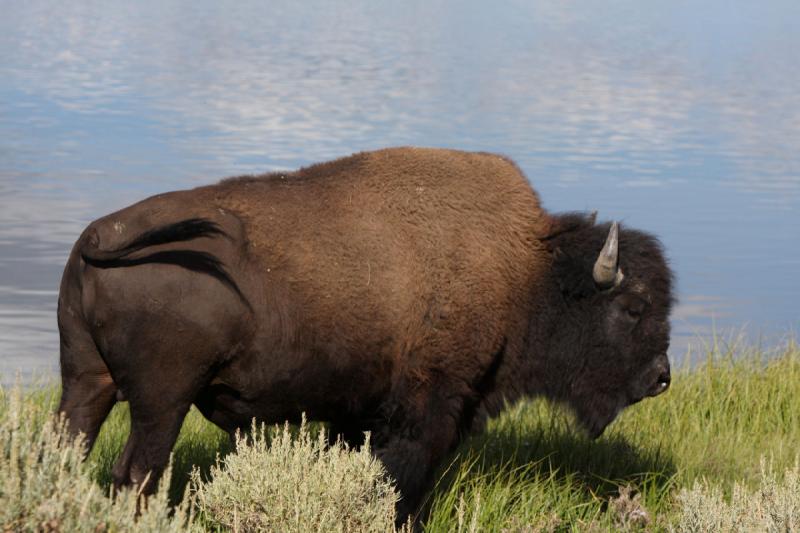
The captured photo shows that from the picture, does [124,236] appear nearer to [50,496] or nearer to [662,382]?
[50,496]

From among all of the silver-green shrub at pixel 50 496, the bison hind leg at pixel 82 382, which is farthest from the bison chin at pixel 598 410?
the silver-green shrub at pixel 50 496

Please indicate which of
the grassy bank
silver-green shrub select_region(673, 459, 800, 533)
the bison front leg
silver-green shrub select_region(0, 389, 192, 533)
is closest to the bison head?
the grassy bank

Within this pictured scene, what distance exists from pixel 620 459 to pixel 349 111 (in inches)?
1280

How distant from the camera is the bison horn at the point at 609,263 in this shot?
6.27 metres

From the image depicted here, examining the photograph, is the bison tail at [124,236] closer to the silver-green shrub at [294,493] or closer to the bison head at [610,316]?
the silver-green shrub at [294,493]

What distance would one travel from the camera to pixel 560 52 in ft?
257

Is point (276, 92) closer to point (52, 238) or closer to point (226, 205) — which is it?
point (52, 238)

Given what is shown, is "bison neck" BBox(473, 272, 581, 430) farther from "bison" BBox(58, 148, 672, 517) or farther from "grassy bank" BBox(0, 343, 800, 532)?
"grassy bank" BBox(0, 343, 800, 532)

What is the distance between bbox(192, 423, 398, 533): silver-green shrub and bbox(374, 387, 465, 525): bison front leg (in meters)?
0.66

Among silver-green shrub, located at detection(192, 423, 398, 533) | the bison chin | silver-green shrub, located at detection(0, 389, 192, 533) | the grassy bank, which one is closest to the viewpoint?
→ silver-green shrub, located at detection(0, 389, 192, 533)

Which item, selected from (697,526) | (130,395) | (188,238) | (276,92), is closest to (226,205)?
(188,238)

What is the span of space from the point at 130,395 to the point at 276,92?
1614 inches

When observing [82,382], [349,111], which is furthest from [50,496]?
[349,111]

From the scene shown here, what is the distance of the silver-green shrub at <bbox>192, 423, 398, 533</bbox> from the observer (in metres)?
5.07
